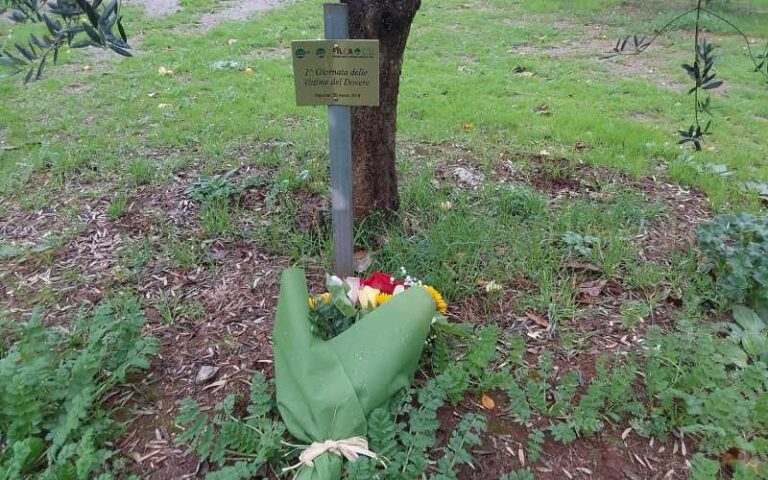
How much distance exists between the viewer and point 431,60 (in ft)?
23.3

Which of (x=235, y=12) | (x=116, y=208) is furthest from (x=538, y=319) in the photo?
(x=235, y=12)

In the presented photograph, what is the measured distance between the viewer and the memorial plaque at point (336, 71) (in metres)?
2.09

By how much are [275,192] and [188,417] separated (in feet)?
5.93

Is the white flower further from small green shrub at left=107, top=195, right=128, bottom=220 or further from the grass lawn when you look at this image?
small green shrub at left=107, top=195, right=128, bottom=220

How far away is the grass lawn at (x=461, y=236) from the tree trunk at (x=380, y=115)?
202 millimetres

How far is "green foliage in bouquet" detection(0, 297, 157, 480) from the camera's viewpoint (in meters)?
1.71

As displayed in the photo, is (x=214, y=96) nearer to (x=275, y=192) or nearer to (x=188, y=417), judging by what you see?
(x=275, y=192)

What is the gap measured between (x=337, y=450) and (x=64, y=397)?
1025 millimetres

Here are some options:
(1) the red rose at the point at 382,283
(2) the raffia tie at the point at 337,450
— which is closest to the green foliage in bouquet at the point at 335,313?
(1) the red rose at the point at 382,283

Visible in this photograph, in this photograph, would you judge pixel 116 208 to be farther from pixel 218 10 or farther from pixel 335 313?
pixel 218 10

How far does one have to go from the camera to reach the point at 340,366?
6.08 ft

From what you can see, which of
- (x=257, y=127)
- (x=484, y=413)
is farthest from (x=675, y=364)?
(x=257, y=127)

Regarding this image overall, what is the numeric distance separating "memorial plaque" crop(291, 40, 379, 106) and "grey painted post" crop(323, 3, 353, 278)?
72mm

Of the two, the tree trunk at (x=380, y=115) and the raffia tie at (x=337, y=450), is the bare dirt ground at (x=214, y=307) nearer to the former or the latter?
the raffia tie at (x=337, y=450)
